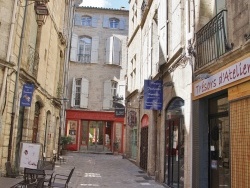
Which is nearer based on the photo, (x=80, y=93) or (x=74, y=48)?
(x=80, y=93)

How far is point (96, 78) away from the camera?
27156 mm

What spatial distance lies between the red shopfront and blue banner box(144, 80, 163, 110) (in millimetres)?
15670

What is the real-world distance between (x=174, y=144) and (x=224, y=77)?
4.07m

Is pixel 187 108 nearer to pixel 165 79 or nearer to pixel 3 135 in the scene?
pixel 165 79

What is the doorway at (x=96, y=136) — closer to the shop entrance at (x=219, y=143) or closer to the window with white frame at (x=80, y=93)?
the window with white frame at (x=80, y=93)

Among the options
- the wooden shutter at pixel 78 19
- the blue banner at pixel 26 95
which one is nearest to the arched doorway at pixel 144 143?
the blue banner at pixel 26 95

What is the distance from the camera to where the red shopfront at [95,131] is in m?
Result: 26.2

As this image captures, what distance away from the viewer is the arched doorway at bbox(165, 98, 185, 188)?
8.95m

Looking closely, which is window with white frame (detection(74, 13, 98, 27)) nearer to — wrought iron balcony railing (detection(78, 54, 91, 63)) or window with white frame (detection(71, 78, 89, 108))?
wrought iron balcony railing (detection(78, 54, 91, 63))

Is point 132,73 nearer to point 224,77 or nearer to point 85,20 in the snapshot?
point 85,20

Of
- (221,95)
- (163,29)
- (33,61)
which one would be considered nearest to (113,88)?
(33,61)

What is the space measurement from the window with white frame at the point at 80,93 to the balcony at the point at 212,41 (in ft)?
63.6

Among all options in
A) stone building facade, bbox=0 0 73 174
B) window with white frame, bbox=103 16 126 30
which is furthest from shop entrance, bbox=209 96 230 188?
window with white frame, bbox=103 16 126 30

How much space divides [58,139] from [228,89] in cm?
1401
